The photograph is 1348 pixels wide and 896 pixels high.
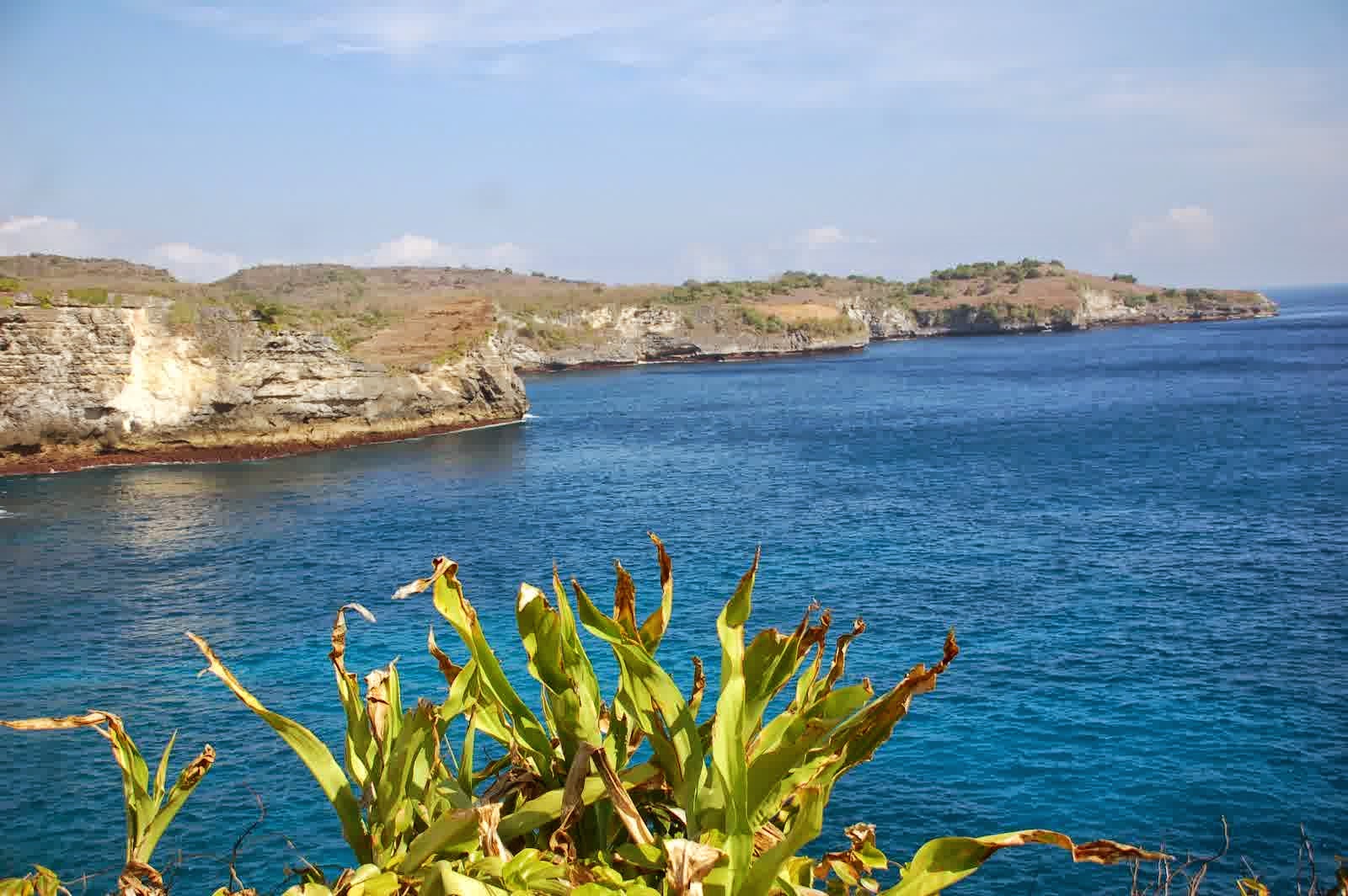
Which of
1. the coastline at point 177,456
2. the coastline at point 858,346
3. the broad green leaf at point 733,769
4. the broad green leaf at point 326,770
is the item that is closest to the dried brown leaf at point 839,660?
the broad green leaf at point 733,769

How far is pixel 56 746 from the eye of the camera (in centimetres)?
2103

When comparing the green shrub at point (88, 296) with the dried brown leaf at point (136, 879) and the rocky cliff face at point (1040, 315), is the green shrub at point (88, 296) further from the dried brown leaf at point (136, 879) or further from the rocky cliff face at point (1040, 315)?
the rocky cliff face at point (1040, 315)

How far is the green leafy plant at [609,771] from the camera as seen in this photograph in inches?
177

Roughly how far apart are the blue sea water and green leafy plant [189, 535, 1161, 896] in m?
2.61

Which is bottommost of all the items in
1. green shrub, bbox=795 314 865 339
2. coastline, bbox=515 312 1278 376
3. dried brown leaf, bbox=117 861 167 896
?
dried brown leaf, bbox=117 861 167 896

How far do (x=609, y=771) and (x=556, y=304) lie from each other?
461ft

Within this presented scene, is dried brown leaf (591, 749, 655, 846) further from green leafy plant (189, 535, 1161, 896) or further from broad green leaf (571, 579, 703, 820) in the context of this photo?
broad green leaf (571, 579, 703, 820)

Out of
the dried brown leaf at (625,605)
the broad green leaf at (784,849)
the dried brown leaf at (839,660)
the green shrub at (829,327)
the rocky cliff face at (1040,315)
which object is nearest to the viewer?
the broad green leaf at (784,849)

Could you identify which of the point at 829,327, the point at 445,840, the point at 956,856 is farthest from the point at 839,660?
the point at 829,327

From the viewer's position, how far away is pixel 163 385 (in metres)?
55.3

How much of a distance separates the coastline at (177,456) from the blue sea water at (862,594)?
170 cm

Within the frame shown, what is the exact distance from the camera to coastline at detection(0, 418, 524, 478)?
53375mm

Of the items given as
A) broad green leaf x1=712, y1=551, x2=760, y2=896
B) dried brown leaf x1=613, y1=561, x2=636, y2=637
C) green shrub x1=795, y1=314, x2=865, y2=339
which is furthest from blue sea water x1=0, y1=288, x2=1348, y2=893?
green shrub x1=795, y1=314, x2=865, y2=339

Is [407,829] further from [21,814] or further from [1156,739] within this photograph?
[1156,739]
